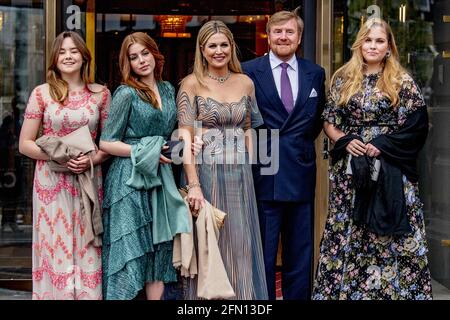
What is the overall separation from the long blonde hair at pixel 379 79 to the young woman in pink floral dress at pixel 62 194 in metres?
1.39

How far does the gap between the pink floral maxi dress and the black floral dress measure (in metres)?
1.32

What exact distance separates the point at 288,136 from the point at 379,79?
1.96 ft

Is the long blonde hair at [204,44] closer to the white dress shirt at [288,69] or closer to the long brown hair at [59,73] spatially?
the white dress shirt at [288,69]

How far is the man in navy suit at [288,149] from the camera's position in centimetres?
520

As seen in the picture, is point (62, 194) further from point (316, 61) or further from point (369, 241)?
point (316, 61)

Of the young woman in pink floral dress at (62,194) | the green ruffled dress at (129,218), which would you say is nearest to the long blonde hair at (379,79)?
the green ruffled dress at (129,218)

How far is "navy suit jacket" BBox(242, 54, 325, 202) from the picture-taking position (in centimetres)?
519

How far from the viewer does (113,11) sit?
6.82 meters

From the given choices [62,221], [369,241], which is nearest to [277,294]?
[369,241]

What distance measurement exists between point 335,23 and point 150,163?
1.90 m

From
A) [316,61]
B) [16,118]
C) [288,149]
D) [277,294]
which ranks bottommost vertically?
[277,294]

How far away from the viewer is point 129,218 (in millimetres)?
4973

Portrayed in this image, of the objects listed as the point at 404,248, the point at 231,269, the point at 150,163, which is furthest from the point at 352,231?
the point at 150,163

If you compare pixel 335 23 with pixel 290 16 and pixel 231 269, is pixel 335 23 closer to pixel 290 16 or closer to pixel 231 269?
pixel 290 16
